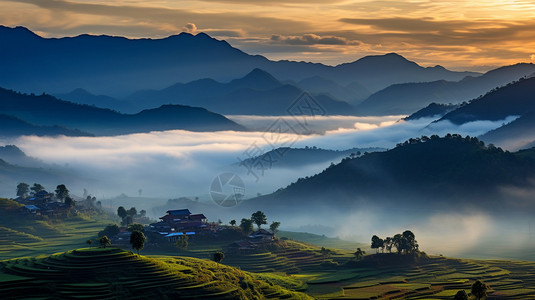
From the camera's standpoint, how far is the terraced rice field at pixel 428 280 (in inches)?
4414

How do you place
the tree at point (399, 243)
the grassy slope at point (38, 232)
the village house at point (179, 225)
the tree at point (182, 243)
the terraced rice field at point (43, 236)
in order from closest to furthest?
the tree at point (399, 243)
the tree at point (182, 243)
the terraced rice field at point (43, 236)
the grassy slope at point (38, 232)
the village house at point (179, 225)

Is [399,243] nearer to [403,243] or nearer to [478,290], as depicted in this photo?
[403,243]

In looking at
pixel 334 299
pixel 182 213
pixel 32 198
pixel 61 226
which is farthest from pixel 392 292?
pixel 32 198

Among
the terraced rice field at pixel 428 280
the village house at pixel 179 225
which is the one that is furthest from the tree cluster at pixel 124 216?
the terraced rice field at pixel 428 280

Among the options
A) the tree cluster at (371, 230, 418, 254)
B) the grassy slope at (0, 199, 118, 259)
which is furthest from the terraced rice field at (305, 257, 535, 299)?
the grassy slope at (0, 199, 118, 259)

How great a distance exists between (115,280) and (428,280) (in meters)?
53.4

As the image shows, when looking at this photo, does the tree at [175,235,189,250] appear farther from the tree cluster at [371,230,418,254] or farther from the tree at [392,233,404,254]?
the tree at [392,233,404,254]

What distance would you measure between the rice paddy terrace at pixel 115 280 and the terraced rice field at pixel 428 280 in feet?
36.9

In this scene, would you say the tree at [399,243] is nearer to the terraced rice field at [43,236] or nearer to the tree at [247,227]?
the tree at [247,227]

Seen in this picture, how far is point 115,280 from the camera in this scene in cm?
9538

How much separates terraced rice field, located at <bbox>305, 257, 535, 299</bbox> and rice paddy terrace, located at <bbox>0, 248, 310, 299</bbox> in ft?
36.9

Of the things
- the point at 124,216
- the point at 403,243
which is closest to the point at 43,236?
the point at 124,216

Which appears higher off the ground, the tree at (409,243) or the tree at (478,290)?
the tree at (409,243)

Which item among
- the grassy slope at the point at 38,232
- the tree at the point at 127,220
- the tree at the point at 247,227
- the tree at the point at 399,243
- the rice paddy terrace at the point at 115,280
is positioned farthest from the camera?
the tree at the point at 127,220
